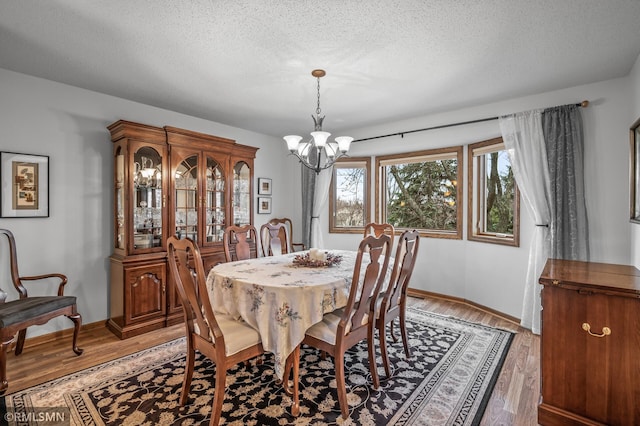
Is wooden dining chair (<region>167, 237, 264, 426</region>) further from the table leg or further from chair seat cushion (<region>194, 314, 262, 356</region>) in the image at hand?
the table leg

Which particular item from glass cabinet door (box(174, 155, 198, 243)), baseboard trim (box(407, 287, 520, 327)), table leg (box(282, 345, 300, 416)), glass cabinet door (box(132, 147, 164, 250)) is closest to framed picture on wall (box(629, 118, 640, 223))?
baseboard trim (box(407, 287, 520, 327))

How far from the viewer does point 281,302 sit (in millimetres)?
1908

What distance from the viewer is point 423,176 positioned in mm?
4562

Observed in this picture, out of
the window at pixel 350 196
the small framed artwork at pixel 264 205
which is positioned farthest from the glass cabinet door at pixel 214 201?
the window at pixel 350 196

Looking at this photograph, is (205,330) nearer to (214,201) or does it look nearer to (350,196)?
(214,201)

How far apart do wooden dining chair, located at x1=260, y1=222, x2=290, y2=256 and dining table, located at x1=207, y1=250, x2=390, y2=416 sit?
119cm

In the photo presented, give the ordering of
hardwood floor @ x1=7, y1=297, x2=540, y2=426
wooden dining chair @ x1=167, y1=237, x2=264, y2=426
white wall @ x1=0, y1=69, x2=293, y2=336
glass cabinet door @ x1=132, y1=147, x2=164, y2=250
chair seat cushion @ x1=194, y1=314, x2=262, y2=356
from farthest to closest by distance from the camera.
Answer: glass cabinet door @ x1=132, y1=147, x2=164, y2=250 → white wall @ x1=0, y1=69, x2=293, y2=336 → hardwood floor @ x1=7, y1=297, x2=540, y2=426 → chair seat cushion @ x1=194, y1=314, x2=262, y2=356 → wooden dining chair @ x1=167, y1=237, x2=264, y2=426

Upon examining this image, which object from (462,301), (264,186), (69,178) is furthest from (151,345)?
(462,301)

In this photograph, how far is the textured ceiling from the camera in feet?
6.22

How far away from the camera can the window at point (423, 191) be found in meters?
4.25

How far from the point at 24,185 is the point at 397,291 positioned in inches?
138

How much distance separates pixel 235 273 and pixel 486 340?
8.06 feet

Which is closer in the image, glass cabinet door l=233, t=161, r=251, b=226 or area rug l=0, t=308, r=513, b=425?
area rug l=0, t=308, r=513, b=425

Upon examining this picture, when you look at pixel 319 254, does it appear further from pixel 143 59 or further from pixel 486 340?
pixel 143 59
